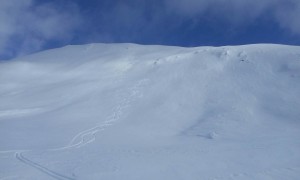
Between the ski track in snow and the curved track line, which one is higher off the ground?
the ski track in snow

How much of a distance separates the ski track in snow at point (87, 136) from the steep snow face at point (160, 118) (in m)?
0.04

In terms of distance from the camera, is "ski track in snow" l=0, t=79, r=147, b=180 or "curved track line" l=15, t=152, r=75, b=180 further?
"ski track in snow" l=0, t=79, r=147, b=180

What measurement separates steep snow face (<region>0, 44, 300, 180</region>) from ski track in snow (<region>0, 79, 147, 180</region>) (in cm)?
4

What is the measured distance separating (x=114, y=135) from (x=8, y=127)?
6.03m

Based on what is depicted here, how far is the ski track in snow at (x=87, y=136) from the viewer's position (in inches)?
397

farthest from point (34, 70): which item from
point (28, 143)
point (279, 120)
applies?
point (279, 120)

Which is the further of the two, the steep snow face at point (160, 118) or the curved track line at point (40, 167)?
the steep snow face at point (160, 118)

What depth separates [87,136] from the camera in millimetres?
14508

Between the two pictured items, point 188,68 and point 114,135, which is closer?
point 114,135

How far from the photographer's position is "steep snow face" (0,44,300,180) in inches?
400

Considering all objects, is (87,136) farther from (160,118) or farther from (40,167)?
(160,118)

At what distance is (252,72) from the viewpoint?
865 inches

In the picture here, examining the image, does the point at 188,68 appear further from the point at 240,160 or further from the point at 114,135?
the point at 240,160

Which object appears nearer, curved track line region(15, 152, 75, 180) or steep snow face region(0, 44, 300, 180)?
curved track line region(15, 152, 75, 180)
